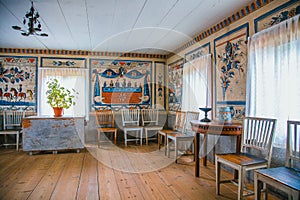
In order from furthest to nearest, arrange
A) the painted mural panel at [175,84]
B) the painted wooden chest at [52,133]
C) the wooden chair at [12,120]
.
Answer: the painted mural panel at [175,84], the wooden chair at [12,120], the painted wooden chest at [52,133]

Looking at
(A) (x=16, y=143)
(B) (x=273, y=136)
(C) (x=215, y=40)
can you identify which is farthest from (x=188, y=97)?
(A) (x=16, y=143)

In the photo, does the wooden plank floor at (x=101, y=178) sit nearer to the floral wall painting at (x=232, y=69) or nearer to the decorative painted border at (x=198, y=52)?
the floral wall painting at (x=232, y=69)

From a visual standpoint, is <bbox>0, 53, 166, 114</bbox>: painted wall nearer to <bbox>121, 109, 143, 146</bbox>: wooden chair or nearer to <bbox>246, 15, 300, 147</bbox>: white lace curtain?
<bbox>121, 109, 143, 146</bbox>: wooden chair

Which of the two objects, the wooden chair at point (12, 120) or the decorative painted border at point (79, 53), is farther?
the decorative painted border at point (79, 53)

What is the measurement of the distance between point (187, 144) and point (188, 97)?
3.32 ft

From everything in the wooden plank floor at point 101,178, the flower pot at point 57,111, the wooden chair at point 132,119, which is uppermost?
the flower pot at point 57,111

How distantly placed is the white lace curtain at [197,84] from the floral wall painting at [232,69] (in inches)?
9.0

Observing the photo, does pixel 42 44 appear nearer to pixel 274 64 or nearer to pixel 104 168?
pixel 104 168

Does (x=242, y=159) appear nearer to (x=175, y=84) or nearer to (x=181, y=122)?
(x=181, y=122)

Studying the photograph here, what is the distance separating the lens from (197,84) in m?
4.37

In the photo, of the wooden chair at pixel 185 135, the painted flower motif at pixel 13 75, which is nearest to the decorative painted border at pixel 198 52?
the wooden chair at pixel 185 135

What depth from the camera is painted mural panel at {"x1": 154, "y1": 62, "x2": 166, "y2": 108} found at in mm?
6238

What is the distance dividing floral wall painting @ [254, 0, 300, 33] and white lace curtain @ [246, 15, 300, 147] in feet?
0.29

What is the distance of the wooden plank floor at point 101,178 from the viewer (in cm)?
260
